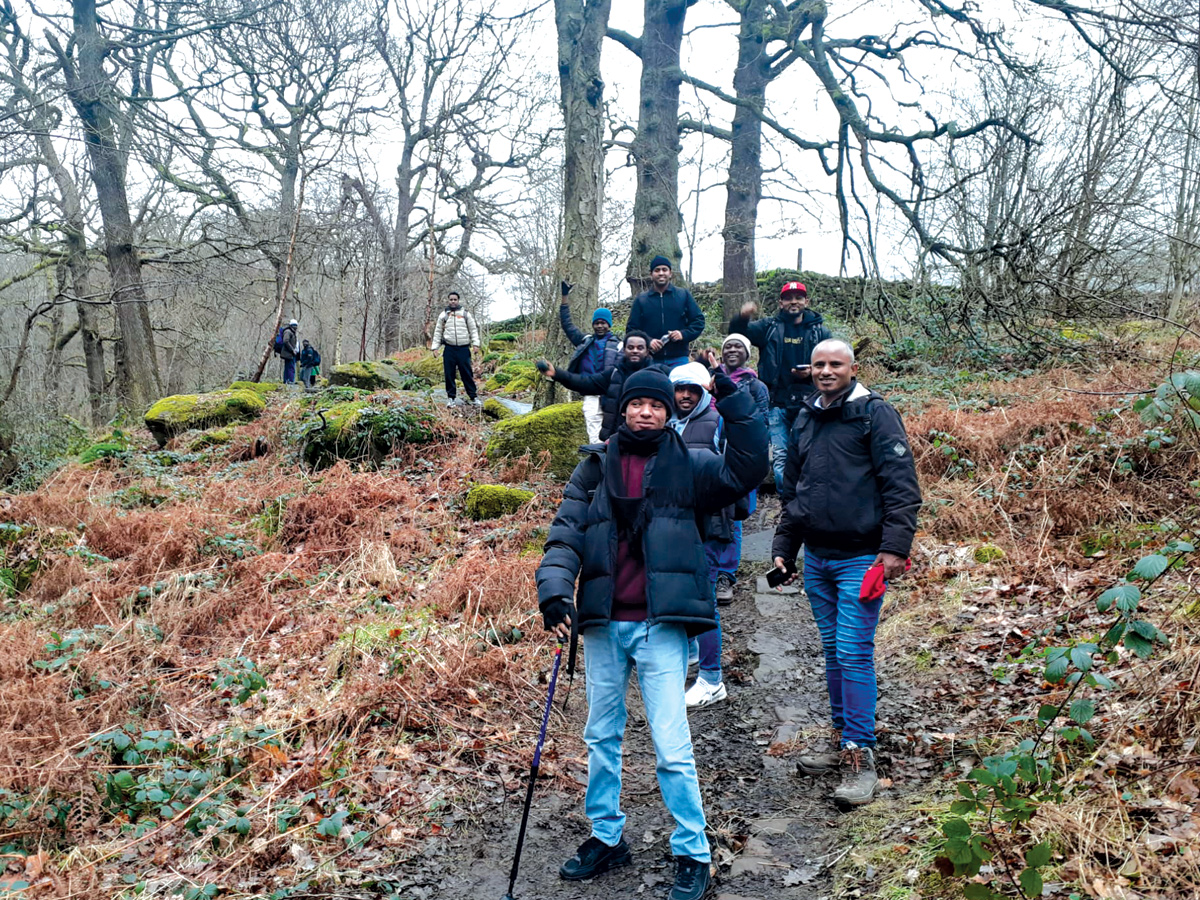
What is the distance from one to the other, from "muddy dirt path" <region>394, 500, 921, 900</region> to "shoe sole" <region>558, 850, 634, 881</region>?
0.11 feet

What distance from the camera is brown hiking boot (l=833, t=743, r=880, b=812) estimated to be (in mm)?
3715

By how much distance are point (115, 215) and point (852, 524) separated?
16.6m

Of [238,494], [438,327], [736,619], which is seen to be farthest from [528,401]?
[736,619]

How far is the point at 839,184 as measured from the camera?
341 inches

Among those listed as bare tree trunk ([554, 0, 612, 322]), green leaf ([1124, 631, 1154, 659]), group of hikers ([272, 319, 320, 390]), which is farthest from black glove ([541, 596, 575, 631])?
group of hikers ([272, 319, 320, 390])

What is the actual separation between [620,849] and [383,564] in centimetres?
434

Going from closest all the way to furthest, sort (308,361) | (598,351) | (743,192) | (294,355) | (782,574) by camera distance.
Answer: (782,574), (598,351), (743,192), (294,355), (308,361)

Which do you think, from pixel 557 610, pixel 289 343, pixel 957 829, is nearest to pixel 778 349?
pixel 557 610

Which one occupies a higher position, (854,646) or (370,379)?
(370,379)

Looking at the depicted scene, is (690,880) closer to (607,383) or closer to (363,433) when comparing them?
(607,383)

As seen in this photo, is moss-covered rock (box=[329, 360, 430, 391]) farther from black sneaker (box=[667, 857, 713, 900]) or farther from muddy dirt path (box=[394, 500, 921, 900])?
black sneaker (box=[667, 857, 713, 900])

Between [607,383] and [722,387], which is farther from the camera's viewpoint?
[607,383]

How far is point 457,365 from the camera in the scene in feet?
44.6

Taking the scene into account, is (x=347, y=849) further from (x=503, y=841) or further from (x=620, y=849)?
(x=620, y=849)
